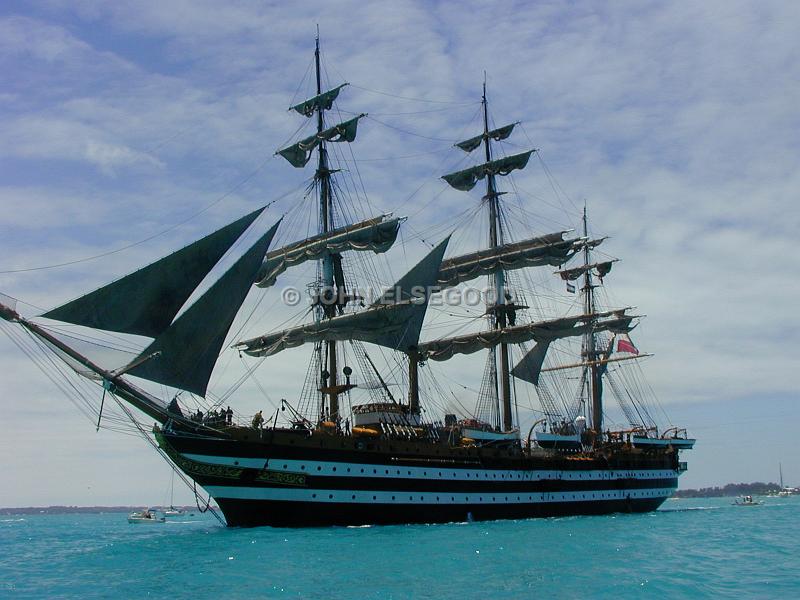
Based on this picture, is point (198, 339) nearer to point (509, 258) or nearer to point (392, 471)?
point (392, 471)

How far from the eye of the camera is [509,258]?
46.9 metres

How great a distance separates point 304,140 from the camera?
40906mm

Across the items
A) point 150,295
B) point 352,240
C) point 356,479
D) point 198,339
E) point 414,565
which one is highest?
point 352,240

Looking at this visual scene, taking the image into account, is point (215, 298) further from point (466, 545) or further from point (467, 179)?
point (467, 179)

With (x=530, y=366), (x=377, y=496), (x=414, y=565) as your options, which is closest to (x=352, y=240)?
(x=377, y=496)

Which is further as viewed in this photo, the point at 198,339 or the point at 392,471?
the point at 392,471

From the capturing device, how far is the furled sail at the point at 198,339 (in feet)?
89.5

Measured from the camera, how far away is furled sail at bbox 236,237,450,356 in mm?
36688

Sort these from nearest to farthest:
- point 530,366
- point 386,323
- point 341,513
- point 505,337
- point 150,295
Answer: point 150,295 < point 341,513 < point 386,323 < point 505,337 < point 530,366

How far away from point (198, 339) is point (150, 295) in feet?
8.04

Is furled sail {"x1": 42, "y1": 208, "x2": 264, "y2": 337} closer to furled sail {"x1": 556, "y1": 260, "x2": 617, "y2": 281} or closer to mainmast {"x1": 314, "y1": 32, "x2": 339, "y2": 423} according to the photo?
mainmast {"x1": 314, "y1": 32, "x2": 339, "y2": 423}

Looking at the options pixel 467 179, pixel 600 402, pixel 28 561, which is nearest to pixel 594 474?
pixel 600 402

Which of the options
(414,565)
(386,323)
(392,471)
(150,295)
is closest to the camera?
(414,565)

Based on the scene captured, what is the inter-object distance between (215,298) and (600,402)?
36.7 m
